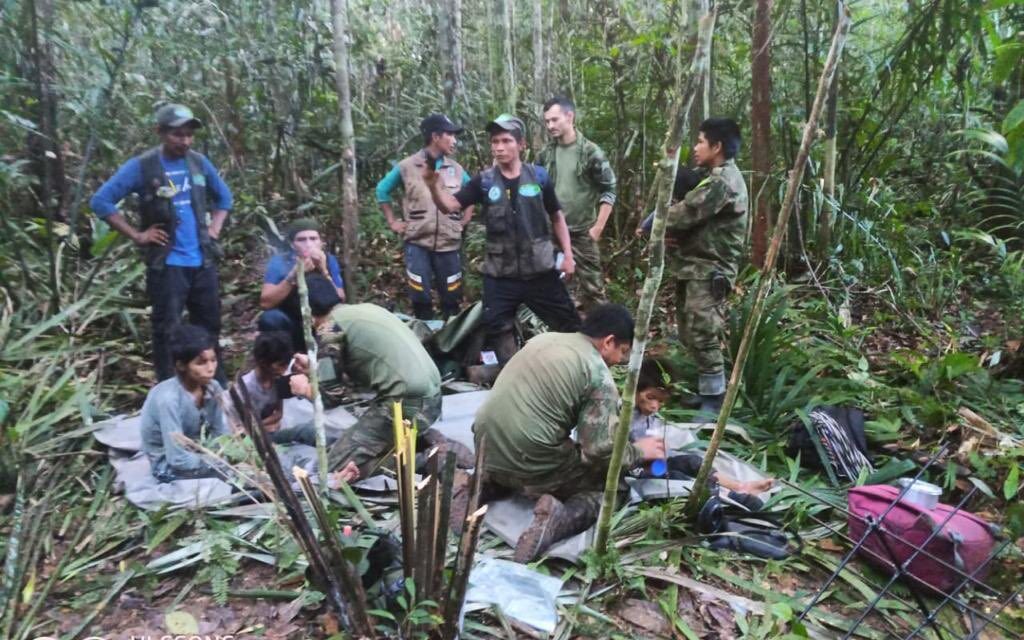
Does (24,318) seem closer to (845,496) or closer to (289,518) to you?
(289,518)

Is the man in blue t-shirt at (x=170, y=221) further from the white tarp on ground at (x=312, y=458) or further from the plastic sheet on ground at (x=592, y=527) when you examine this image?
the plastic sheet on ground at (x=592, y=527)

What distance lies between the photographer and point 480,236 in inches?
299

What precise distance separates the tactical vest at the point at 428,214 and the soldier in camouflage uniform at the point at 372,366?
5.90 ft

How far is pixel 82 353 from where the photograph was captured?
5.05 metres

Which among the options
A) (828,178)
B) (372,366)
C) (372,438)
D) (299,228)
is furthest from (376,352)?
(828,178)

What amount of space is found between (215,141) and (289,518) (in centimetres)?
570

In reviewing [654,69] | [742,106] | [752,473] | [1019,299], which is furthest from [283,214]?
[1019,299]

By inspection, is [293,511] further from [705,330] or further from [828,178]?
[828,178]

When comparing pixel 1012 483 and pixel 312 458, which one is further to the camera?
pixel 312 458

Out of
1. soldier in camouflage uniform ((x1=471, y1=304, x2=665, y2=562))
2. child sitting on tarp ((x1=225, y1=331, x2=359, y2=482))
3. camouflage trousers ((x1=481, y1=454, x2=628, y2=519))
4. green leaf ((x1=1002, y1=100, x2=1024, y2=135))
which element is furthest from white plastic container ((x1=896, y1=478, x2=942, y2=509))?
child sitting on tarp ((x1=225, y1=331, x2=359, y2=482))

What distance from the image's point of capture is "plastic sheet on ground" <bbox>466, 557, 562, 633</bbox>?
2.84 m

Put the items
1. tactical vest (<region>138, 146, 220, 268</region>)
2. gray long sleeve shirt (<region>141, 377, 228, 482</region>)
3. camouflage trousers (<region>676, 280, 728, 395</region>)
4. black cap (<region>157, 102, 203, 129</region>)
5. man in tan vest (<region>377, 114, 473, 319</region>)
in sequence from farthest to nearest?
1. man in tan vest (<region>377, 114, 473, 319</region>)
2. camouflage trousers (<region>676, 280, 728, 395</region>)
3. tactical vest (<region>138, 146, 220, 268</region>)
4. black cap (<region>157, 102, 203, 129</region>)
5. gray long sleeve shirt (<region>141, 377, 228, 482</region>)

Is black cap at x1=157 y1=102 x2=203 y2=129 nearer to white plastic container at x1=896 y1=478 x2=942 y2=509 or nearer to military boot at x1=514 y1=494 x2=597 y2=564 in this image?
military boot at x1=514 y1=494 x2=597 y2=564

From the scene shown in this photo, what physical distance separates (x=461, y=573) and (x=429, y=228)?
363 cm
